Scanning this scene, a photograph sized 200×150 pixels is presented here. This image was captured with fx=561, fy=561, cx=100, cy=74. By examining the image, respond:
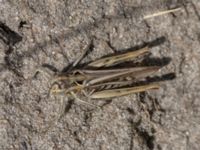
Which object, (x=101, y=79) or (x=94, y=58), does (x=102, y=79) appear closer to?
(x=101, y=79)

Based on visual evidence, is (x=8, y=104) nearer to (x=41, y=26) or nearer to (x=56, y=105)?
(x=56, y=105)

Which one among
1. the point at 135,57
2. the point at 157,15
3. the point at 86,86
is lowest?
the point at 86,86

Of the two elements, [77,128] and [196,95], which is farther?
[196,95]

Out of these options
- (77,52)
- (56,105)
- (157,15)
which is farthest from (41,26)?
(157,15)

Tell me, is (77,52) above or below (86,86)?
above

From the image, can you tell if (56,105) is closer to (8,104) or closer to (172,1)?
(8,104)
